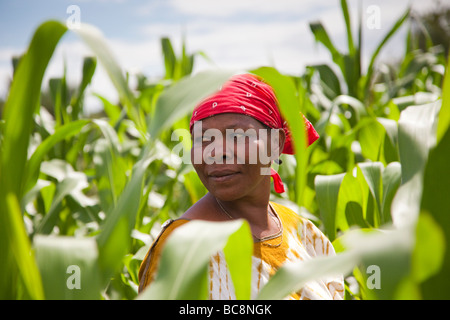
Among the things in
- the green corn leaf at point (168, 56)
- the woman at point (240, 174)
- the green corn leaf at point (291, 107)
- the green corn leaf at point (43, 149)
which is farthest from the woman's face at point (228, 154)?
the green corn leaf at point (168, 56)

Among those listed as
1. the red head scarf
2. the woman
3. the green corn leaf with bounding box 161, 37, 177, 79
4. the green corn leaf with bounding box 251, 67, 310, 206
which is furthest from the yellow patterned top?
the green corn leaf with bounding box 161, 37, 177, 79

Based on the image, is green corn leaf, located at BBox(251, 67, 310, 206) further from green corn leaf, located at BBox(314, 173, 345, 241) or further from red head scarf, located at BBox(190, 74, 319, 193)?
green corn leaf, located at BBox(314, 173, 345, 241)

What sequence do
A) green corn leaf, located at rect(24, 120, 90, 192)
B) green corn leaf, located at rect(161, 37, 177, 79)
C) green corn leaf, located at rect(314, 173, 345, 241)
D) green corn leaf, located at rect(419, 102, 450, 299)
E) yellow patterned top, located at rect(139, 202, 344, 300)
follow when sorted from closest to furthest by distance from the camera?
green corn leaf, located at rect(419, 102, 450, 299), green corn leaf, located at rect(24, 120, 90, 192), yellow patterned top, located at rect(139, 202, 344, 300), green corn leaf, located at rect(314, 173, 345, 241), green corn leaf, located at rect(161, 37, 177, 79)

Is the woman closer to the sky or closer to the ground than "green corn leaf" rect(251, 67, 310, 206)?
closer to the ground

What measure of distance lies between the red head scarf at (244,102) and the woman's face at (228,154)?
0.4 inches

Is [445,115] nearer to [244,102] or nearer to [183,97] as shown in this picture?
[183,97]

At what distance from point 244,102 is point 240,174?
0.38ft

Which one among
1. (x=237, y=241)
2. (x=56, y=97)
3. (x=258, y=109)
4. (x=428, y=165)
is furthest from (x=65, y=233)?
(x=428, y=165)

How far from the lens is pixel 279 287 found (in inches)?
13.3

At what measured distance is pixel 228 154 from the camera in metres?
0.71

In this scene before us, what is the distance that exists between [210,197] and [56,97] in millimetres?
960

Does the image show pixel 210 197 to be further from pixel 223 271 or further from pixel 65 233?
pixel 65 233

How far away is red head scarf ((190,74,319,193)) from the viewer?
713mm

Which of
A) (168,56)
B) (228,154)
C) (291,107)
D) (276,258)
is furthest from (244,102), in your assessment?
(168,56)
